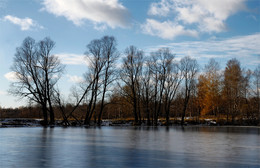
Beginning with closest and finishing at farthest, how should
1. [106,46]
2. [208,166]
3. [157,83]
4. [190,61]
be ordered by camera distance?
1. [208,166]
2. [106,46]
3. [157,83]
4. [190,61]

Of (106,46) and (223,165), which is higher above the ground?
(106,46)

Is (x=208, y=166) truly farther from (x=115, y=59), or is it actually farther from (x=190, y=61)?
(x=190, y=61)

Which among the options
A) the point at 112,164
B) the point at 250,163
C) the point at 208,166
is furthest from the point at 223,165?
the point at 112,164

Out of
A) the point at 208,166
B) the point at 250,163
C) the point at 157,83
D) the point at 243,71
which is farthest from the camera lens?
the point at 243,71

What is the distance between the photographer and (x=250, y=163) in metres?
8.04

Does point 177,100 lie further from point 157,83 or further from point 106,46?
point 106,46

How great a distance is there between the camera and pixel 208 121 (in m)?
46.7

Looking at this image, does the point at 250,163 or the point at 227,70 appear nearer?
the point at 250,163

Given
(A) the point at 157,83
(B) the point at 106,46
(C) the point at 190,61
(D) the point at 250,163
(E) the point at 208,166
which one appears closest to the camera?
(E) the point at 208,166

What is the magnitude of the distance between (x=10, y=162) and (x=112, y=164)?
2976 mm

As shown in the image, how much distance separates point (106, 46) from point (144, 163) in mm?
32278

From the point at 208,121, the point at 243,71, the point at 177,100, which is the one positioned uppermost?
the point at 243,71

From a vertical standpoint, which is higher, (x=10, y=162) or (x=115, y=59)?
(x=115, y=59)

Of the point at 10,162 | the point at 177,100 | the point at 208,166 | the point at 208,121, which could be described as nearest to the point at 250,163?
the point at 208,166
